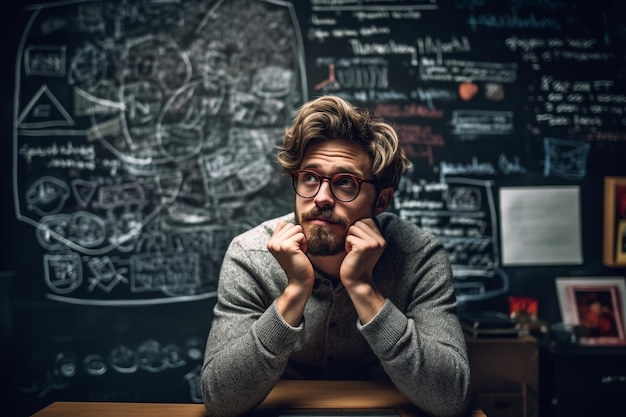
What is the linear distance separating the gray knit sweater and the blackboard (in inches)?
40.7

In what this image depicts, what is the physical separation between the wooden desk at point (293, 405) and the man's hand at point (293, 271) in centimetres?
20

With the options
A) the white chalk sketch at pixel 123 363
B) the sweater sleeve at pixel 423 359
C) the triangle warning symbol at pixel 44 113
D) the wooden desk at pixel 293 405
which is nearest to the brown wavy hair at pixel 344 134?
the sweater sleeve at pixel 423 359

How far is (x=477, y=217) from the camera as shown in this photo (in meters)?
2.73

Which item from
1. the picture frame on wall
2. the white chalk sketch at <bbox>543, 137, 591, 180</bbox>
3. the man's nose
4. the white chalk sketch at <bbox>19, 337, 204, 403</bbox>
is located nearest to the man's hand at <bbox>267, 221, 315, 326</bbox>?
the man's nose

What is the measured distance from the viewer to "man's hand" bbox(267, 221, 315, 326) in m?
1.40

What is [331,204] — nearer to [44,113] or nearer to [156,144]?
[156,144]

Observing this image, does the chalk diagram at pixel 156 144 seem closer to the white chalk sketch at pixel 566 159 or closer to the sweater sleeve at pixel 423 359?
the white chalk sketch at pixel 566 159

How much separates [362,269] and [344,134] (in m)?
0.44

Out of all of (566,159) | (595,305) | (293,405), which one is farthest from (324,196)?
(595,305)

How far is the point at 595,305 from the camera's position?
8.73 ft

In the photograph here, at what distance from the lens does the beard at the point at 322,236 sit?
1.55m

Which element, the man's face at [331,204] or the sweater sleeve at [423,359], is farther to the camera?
the man's face at [331,204]

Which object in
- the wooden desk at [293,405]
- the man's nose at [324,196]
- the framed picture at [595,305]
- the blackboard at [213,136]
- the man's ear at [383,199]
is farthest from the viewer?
the blackboard at [213,136]

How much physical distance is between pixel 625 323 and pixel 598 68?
4.43 feet
